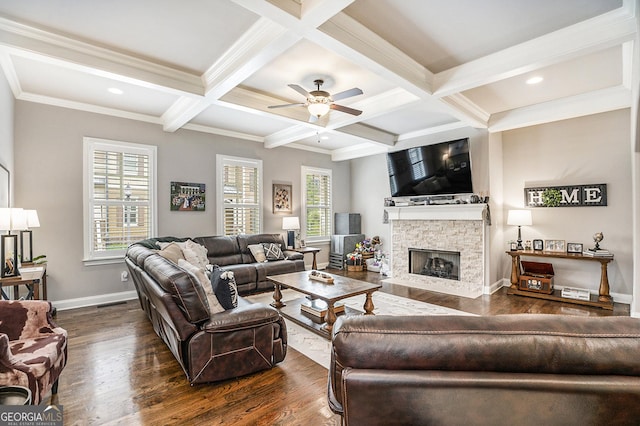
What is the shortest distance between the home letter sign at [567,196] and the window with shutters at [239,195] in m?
5.05

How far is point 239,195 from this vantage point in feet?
19.8

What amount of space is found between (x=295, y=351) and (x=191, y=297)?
50.1 inches

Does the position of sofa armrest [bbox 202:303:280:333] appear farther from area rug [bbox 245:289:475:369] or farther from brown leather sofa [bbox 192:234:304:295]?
brown leather sofa [bbox 192:234:304:295]

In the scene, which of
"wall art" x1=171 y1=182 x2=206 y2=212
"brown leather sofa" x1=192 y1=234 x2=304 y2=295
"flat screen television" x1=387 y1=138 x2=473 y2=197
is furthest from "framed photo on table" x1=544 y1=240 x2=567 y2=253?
"wall art" x1=171 y1=182 x2=206 y2=212

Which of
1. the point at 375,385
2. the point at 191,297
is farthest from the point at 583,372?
the point at 191,297

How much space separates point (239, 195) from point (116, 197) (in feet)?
6.79

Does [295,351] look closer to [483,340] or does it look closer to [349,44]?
[483,340]

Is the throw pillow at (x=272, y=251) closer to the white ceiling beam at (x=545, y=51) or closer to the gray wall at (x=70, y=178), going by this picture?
the gray wall at (x=70, y=178)

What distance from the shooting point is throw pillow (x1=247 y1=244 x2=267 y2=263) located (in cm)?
542

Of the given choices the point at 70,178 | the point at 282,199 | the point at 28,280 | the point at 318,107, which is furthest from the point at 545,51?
the point at 70,178

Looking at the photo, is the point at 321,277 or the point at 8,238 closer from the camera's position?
the point at 8,238

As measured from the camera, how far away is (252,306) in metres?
2.59

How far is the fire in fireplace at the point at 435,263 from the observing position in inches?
221

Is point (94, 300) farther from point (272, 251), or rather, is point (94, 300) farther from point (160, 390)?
point (160, 390)
